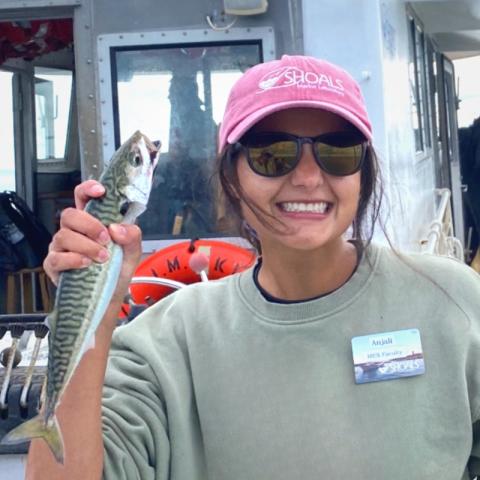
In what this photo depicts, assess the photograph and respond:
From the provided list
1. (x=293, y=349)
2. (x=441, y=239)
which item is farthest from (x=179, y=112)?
(x=293, y=349)

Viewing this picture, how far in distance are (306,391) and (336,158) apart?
1.40 ft

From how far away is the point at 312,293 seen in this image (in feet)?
5.72

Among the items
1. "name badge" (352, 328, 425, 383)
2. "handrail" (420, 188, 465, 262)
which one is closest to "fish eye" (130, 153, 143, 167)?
"name badge" (352, 328, 425, 383)

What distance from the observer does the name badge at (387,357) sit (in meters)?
1.61

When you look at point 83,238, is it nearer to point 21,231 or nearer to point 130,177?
point 130,177

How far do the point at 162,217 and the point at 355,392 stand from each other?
12.0 feet

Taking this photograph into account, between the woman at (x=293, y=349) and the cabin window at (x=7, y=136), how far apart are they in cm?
603

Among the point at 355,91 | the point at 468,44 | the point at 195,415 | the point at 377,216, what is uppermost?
the point at 468,44

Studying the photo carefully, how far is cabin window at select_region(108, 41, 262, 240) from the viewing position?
5020mm

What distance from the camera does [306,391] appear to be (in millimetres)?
1632

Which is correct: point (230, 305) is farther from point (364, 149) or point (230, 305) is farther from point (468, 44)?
point (468, 44)

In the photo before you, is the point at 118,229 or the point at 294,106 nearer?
the point at 118,229

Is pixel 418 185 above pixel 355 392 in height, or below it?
above

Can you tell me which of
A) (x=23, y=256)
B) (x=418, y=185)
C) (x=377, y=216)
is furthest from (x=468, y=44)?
(x=377, y=216)
